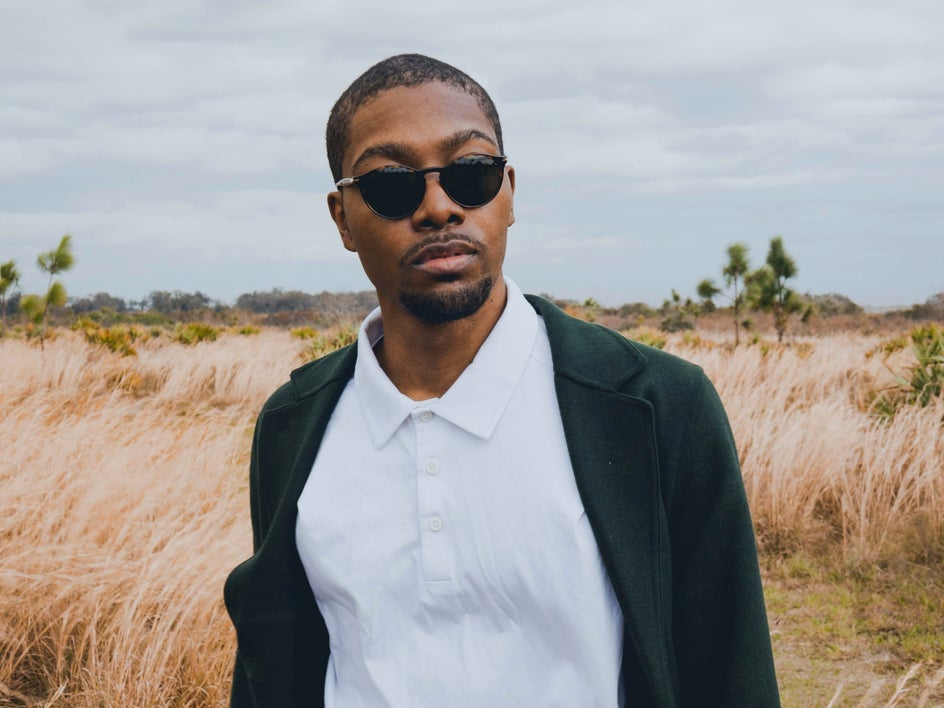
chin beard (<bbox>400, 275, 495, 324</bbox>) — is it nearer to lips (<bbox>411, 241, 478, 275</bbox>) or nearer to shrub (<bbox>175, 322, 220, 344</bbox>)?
lips (<bbox>411, 241, 478, 275</bbox>)

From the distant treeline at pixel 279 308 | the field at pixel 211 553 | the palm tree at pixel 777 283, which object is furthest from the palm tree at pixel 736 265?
the distant treeline at pixel 279 308

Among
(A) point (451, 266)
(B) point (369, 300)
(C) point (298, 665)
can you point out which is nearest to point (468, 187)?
(A) point (451, 266)

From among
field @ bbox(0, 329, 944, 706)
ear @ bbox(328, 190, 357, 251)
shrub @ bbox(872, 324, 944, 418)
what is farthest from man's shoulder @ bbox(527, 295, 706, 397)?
shrub @ bbox(872, 324, 944, 418)

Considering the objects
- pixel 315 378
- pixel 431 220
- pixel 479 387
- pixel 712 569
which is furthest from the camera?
pixel 315 378

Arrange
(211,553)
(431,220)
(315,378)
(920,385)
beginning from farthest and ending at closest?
(920,385) → (211,553) → (315,378) → (431,220)

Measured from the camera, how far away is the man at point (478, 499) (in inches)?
61.7

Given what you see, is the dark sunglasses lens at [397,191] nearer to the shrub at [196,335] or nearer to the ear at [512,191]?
the ear at [512,191]

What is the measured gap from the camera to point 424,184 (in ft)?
6.04

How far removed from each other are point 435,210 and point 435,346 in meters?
0.31

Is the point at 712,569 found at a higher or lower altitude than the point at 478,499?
lower

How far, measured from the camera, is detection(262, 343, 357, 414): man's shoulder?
81.0 inches

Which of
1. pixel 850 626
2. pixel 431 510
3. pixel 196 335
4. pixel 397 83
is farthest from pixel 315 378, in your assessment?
pixel 196 335

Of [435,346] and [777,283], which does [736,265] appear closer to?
[777,283]

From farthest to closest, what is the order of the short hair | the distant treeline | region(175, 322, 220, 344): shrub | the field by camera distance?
the distant treeline, region(175, 322, 220, 344): shrub, the field, the short hair
